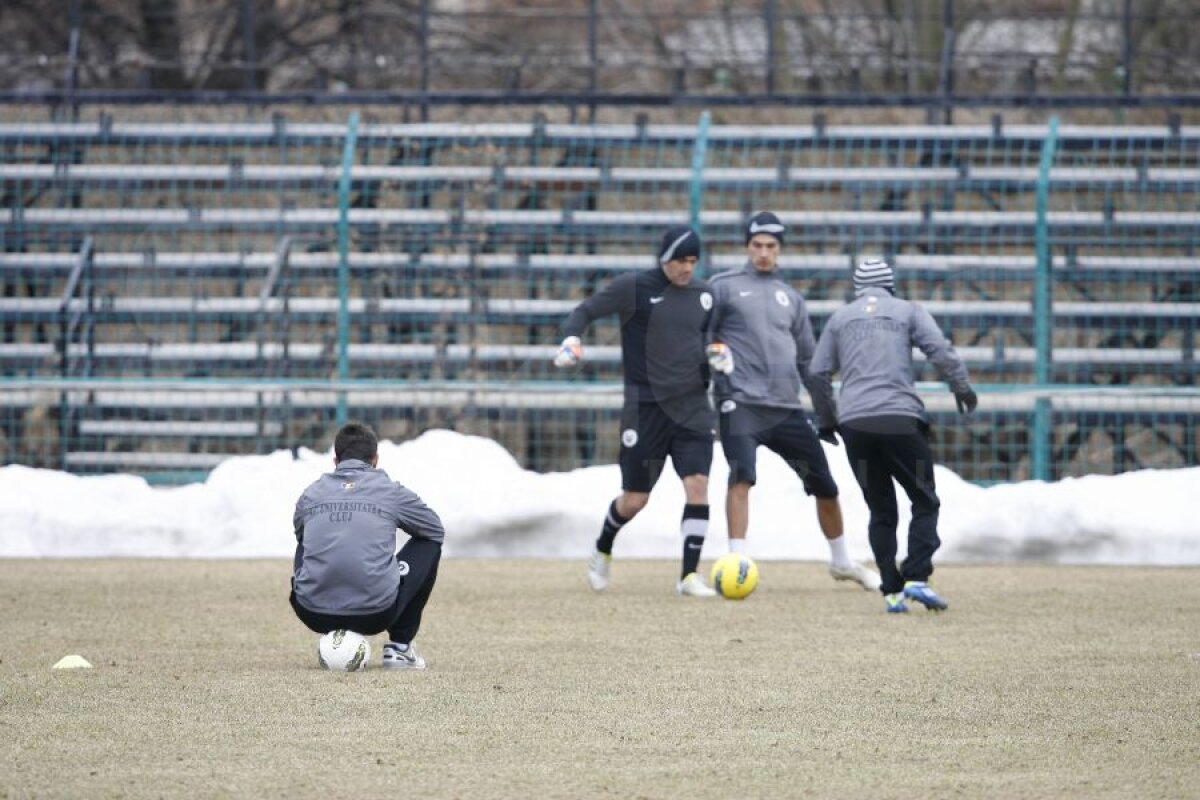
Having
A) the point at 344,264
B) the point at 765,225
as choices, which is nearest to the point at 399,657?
the point at 765,225

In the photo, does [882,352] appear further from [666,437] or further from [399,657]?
[399,657]

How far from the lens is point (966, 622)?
396 inches

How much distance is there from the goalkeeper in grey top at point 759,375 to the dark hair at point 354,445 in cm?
373

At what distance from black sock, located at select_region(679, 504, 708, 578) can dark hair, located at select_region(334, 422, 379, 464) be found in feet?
12.2

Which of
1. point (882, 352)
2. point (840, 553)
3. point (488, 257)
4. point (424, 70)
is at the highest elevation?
point (424, 70)

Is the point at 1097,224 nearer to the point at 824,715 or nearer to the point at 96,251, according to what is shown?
the point at 96,251

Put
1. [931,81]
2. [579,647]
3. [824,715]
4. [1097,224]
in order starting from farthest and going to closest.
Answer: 1. [931,81]
2. [1097,224]
3. [579,647]
4. [824,715]

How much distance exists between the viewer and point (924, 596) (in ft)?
34.1

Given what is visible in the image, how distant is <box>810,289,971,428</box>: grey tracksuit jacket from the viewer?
10648mm

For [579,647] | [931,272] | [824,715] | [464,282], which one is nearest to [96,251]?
[464,282]

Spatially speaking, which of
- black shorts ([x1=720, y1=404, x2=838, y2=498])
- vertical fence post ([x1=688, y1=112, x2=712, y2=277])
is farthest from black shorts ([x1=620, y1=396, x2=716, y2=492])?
vertical fence post ([x1=688, y1=112, x2=712, y2=277])

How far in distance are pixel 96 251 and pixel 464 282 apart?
337 cm

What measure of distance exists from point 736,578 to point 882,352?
1460 millimetres

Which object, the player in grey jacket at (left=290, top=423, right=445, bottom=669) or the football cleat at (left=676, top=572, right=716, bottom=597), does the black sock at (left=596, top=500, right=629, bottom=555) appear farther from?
the player in grey jacket at (left=290, top=423, right=445, bottom=669)
